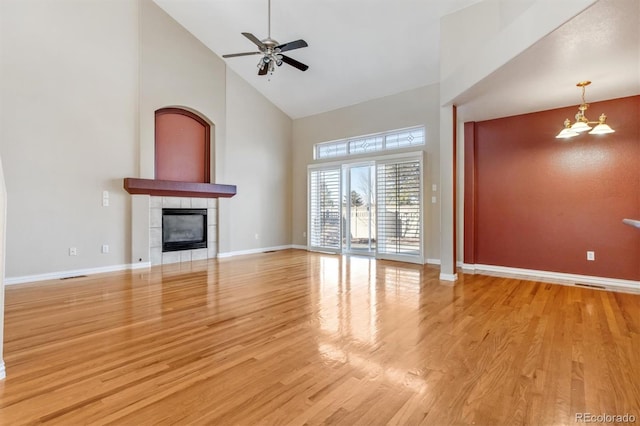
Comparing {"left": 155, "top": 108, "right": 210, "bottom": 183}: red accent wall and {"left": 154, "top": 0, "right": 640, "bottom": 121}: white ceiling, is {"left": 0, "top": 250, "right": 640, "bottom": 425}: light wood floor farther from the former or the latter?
{"left": 155, "top": 108, "right": 210, "bottom": 183}: red accent wall

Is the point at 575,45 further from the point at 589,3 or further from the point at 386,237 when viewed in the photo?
the point at 386,237

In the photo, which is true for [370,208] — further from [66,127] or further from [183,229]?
[66,127]

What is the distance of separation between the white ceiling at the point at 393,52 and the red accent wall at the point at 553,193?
39 cm

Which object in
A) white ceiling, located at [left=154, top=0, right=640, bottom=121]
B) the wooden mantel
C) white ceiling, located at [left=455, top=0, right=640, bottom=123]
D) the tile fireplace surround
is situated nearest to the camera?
white ceiling, located at [left=455, top=0, right=640, bottom=123]

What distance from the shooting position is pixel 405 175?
253 inches

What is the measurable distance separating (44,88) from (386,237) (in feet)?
20.9

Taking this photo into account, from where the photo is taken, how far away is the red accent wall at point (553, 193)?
14.2 ft

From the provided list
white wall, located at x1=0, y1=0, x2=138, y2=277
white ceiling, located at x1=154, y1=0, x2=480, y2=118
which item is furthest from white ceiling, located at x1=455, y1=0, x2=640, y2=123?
white wall, located at x1=0, y1=0, x2=138, y2=277

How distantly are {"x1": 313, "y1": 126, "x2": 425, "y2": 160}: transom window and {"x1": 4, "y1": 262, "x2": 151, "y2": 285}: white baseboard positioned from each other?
4.75m

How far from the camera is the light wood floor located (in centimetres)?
163

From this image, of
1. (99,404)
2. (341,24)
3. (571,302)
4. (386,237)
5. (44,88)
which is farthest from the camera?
(386,237)

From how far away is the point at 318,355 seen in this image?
2.24 metres

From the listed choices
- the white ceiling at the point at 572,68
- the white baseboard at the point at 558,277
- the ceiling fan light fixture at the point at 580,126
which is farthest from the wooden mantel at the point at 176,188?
the ceiling fan light fixture at the point at 580,126

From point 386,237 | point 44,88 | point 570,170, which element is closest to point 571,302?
point 570,170
